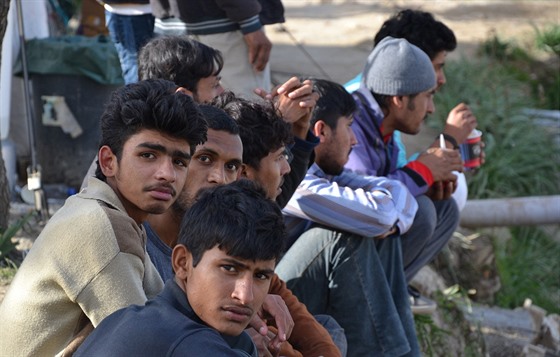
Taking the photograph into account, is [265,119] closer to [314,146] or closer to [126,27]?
[314,146]

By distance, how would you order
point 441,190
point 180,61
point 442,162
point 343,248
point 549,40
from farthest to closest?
point 549,40
point 441,190
point 442,162
point 343,248
point 180,61

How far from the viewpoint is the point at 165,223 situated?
11.0 feet

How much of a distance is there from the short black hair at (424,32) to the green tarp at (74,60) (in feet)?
6.30

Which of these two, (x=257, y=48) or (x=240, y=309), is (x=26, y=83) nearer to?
(x=257, y=48)

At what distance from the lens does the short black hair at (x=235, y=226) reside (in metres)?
2.66

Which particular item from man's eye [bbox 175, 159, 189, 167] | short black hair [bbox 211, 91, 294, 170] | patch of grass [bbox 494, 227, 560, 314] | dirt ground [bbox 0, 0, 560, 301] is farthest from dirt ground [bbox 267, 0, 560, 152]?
man's eye [bbox 175, 159, 189, 167]

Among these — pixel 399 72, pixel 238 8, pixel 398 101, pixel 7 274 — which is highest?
pixel 238 8

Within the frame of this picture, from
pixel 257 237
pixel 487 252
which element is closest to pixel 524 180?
pixel 487 252

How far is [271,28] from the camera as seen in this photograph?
11852mm

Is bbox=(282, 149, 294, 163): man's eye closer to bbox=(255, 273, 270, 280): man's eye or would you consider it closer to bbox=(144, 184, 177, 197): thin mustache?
bbox=(144, 184, 177, 197): thin mustache

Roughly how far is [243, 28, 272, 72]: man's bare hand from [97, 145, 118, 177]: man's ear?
2078mm

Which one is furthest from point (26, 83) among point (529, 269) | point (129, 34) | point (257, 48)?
point (529, 269)

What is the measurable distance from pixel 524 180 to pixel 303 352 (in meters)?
6.01

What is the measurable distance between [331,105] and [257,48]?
882 mm
